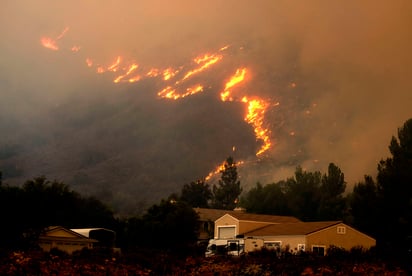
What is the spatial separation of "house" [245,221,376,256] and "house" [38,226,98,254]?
1764 centimetres

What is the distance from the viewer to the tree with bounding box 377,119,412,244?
5747 cm

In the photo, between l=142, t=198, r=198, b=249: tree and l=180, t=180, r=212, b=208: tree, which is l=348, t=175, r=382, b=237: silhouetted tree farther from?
l=180, t=180, r=212, b=208: tree

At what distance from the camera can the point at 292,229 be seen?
5238cm

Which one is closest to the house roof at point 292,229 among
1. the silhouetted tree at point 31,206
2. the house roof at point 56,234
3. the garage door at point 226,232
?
the garage door at point 226,232

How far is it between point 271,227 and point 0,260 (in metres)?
42.1

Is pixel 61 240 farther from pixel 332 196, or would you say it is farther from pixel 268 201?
pixel 332 196

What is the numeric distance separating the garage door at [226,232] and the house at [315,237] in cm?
581

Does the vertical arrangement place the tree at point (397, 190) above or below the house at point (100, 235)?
above

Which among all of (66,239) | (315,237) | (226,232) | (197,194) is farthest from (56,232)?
(197,194)

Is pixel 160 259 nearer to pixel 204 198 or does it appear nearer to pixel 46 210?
pixel 46 210

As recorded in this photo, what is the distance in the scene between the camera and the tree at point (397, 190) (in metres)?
57.5

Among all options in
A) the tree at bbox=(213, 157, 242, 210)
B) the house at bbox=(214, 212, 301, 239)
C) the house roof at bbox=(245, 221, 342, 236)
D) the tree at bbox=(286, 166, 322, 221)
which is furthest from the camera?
the tree at bbox=(213, 157, 242, 210)

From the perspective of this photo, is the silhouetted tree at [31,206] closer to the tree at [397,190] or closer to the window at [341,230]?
the window at [341,230]

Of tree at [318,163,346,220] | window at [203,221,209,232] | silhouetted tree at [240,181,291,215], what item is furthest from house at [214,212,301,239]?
silhouetted tree at [240,181,291,215]
